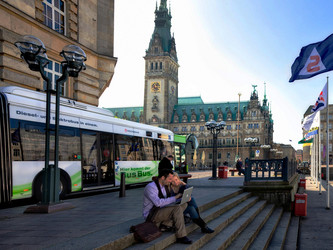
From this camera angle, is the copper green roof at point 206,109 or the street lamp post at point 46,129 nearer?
the street lamp post at point 46,129

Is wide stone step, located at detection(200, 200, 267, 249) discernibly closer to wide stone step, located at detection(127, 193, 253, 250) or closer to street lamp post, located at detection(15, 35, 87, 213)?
wide stone step, located at detection(127, 193, 253, 250)

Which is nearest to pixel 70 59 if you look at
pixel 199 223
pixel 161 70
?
pixel 199 223

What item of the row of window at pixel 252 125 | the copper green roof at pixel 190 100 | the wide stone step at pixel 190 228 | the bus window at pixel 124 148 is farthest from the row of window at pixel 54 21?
the copper green roof at pixel 190 100

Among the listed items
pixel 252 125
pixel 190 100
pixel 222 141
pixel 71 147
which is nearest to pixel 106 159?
pixel 71 147

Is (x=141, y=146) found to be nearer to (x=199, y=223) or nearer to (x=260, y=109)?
(x=199, y=223)

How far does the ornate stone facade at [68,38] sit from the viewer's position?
1322cm

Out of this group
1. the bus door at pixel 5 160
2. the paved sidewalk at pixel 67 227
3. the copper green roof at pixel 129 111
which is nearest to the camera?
the paved sidewalk at pixel 67 227

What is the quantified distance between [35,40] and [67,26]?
381 inches

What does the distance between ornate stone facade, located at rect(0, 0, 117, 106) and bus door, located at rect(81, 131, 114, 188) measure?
340 cm

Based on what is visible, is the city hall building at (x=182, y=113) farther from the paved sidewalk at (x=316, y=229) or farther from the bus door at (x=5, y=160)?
the bus door at (x=5, y=160)

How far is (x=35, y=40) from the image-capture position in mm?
8594

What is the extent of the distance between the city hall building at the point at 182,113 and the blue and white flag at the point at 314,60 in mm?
101626

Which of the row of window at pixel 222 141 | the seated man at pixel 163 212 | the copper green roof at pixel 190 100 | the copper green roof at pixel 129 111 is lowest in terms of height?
the seated man at pixel 163 212

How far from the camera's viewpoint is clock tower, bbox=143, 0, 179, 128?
118062 mm
